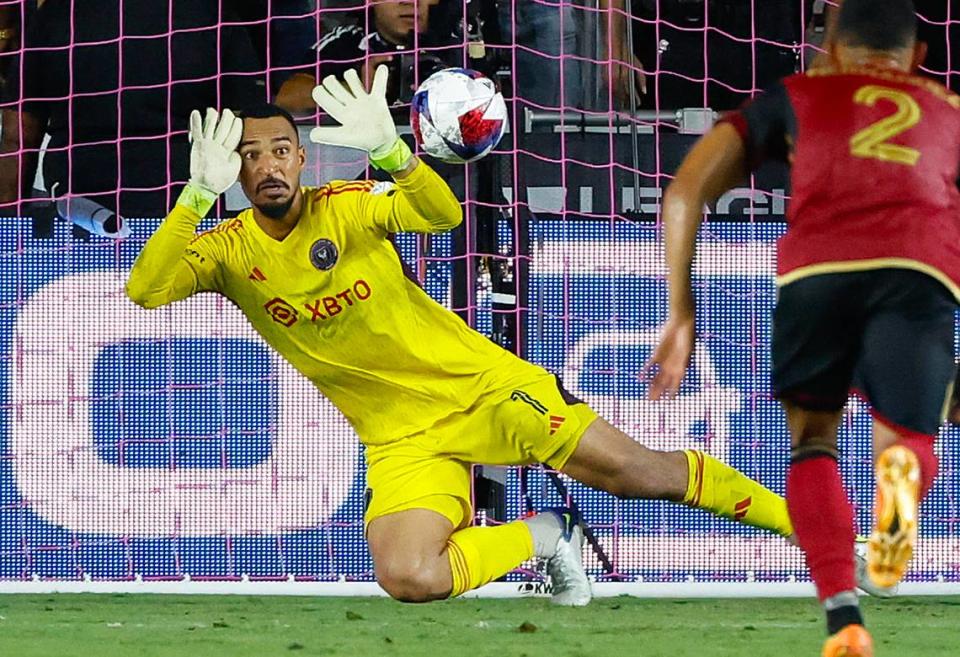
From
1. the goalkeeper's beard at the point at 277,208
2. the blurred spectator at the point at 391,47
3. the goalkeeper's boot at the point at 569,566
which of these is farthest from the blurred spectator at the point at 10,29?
the goalkeeper's boot at the point at 569,566

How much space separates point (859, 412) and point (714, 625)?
1954mm

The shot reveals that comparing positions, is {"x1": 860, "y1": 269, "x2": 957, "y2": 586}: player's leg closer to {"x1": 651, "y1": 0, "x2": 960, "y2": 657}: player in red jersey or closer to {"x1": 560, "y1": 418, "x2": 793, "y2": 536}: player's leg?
{"x1": 651, "y1": 0, "x2": 960, "y2": 657}: player in red jersey

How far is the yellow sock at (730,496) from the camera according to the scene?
22.4ft

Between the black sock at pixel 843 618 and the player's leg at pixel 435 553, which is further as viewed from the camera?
the player's leg at pixel 435 553

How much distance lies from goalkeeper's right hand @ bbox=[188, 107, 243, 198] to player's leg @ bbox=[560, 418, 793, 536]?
4.99ft

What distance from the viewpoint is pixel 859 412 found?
8508mm

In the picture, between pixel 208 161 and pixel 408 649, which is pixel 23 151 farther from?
pixel 408 649

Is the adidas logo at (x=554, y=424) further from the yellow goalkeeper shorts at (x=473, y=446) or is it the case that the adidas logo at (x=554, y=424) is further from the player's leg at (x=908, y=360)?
the player's leg at (x=908, y=360)

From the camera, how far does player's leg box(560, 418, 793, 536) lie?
6.70 meters

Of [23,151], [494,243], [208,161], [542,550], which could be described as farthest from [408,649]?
[23,151]

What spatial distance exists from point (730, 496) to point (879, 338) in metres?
2.57

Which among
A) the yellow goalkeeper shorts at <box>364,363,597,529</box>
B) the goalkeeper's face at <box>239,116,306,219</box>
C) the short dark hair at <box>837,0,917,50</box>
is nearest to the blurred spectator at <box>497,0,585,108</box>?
the goalkeeper's face at <box>239,116,306,219</box>

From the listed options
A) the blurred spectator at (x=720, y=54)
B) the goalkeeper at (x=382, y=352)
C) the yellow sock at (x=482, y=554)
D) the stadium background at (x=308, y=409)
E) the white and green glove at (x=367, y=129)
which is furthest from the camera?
the blurred spectator at (x=720, y=54)

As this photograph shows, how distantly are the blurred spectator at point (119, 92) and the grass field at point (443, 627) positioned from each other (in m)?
1.93
